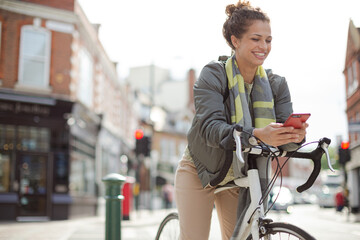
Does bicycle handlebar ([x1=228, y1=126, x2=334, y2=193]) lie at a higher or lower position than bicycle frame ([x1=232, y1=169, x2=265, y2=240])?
higher

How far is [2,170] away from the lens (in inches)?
601

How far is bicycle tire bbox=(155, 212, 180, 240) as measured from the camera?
137 inches

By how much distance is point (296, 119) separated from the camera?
2102 mm

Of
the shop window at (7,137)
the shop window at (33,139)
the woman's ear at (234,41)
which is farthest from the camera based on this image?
the shop window at (33,139)

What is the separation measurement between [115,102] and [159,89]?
2771cm

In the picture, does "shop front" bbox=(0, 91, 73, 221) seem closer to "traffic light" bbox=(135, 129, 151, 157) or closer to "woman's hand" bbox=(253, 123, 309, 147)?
"traffic light" bbox=(135, 129, 151, 157)

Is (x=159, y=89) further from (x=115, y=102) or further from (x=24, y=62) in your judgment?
(x=24, y=62)

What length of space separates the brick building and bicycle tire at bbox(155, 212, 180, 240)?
1258cm

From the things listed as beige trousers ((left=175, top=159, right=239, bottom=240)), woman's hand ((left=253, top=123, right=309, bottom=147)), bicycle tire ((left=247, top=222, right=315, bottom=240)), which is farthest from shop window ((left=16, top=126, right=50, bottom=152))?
woman's hand ((left=253, top=123, right=309, bottom=147))

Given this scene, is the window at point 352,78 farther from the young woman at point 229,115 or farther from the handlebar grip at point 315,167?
the handlebar grip at point 315,167

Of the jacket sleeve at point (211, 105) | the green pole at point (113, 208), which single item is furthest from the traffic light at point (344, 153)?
the jacket sleeve at point (211, 105)

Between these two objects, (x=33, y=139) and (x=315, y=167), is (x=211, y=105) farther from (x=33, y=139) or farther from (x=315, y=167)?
(x=33, y=139)

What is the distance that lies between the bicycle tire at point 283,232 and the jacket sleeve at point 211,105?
0.48 metres

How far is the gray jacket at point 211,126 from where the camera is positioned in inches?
93.7
